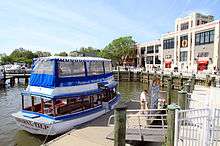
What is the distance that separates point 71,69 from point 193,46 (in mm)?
48525

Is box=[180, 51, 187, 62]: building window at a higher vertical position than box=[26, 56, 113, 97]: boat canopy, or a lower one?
higher

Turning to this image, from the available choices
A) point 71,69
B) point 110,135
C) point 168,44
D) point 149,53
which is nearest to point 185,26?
point 168,44

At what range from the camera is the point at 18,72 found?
63281 millimetres

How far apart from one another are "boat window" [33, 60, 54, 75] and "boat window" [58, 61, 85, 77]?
0.57 meters

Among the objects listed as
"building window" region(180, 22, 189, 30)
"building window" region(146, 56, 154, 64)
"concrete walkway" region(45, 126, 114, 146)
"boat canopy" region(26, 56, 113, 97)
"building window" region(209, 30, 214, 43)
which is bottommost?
"concrete walkway" region(45, 126, 114, 146)

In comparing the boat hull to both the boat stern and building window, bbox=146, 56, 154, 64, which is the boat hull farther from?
building window, bbox=146, 56, 154, 64

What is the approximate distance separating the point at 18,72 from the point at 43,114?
164ft

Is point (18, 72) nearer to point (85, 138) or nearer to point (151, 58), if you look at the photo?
point (151, 58)

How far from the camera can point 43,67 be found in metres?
17.0

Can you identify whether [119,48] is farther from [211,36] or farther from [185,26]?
[211,36]

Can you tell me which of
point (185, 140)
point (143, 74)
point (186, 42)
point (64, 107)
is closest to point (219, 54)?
point (186, 42)

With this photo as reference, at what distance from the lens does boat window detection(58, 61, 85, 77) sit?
55.2 ft

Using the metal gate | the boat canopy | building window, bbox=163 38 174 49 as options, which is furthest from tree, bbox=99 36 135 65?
the metal gate

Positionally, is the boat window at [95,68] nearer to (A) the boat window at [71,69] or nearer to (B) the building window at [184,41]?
(A) the boat window at [71,69]
